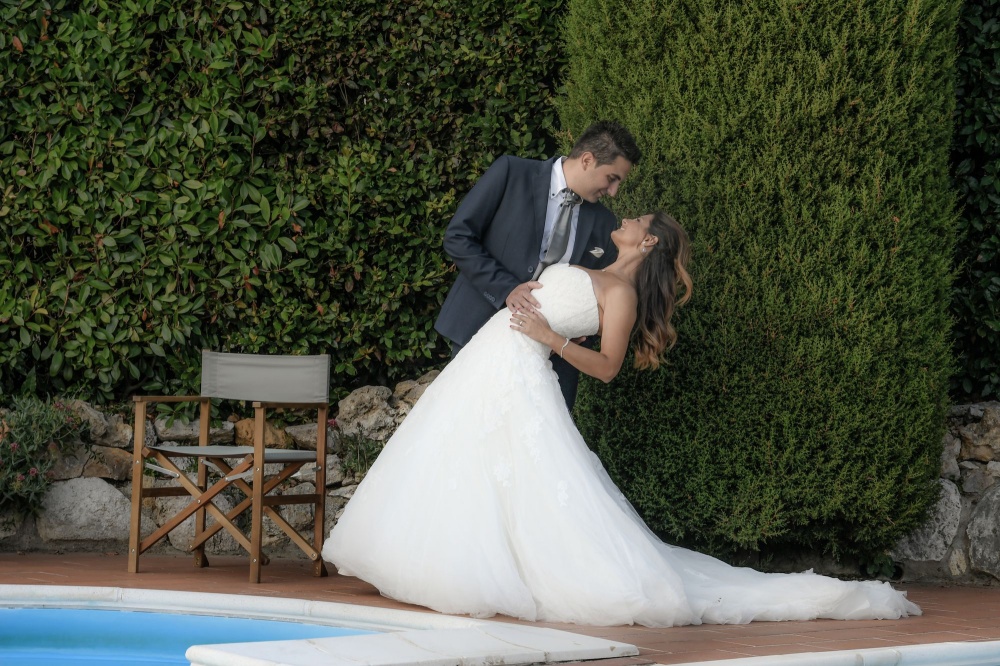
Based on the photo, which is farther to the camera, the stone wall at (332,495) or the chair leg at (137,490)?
the stone wall at (332,495)

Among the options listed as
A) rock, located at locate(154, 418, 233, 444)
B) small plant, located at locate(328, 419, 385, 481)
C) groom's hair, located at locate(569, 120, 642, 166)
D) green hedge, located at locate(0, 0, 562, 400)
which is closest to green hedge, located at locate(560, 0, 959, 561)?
groom's hair, located at locate(569, 120, 642, 166)

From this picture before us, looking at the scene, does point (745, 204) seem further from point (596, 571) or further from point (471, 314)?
point (596, 571)

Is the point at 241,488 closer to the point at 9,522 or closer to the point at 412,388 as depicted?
the point at 412,388

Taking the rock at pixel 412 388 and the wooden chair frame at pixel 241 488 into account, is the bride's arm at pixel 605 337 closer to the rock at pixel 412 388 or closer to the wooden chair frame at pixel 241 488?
the wooden chair frame at pixel 241 488

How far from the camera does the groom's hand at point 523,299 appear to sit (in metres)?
4.77

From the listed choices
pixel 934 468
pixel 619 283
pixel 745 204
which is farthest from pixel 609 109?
pixel 934 468

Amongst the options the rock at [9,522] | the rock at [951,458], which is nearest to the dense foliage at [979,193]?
the rock at [951,458]

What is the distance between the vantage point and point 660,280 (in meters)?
4.87

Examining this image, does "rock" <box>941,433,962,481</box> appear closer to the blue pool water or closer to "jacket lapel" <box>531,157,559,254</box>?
"jacket lapel" <box>531,157,559,254</box>

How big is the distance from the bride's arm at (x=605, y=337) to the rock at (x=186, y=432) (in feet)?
8.28

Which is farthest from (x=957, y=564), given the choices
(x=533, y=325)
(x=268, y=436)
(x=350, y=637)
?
(x=268, y=436)

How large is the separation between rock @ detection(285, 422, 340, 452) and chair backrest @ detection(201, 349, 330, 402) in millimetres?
611

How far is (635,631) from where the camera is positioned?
4.12 m

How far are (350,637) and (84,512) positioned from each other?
3.42 meters
